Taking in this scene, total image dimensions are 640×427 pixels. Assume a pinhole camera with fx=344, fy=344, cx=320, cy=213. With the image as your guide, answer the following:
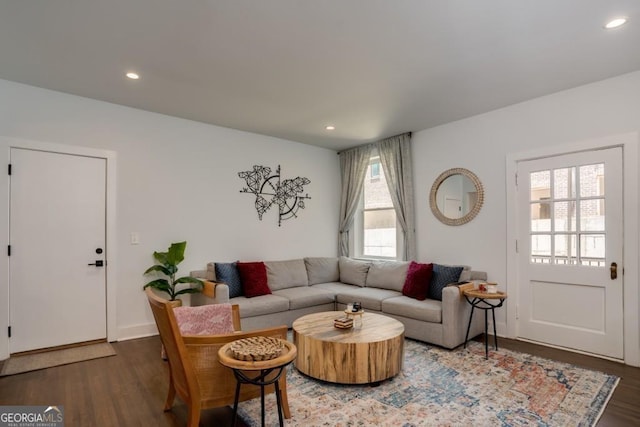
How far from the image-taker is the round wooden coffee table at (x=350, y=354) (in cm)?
270

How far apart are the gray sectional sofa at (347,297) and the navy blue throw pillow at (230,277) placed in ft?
0.25

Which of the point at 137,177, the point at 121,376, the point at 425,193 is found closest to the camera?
the point at 121,376

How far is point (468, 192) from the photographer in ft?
14.5

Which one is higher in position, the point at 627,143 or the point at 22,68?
the point at 22,68

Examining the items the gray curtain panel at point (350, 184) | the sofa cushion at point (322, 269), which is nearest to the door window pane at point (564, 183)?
the gray curtain panel at point (350, 184)

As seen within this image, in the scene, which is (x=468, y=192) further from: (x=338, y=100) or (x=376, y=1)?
(x=376, y=1)

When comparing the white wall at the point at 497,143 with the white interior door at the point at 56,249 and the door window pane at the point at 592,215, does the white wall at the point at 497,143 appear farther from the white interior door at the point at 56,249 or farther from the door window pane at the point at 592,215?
the white interior door at the point at 56,249

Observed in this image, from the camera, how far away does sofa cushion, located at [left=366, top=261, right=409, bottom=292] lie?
4.59 m

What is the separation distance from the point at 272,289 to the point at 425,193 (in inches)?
99.5

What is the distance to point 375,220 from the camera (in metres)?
5.77

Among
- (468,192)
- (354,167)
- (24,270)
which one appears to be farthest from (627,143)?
(24,270)

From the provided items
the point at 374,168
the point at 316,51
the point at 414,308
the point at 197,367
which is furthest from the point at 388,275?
the point at 197,367

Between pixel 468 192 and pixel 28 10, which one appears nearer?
pixel 28 10

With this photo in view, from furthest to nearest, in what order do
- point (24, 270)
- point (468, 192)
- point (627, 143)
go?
point (468, 192) → point (24, 270) → point (627, 143)
